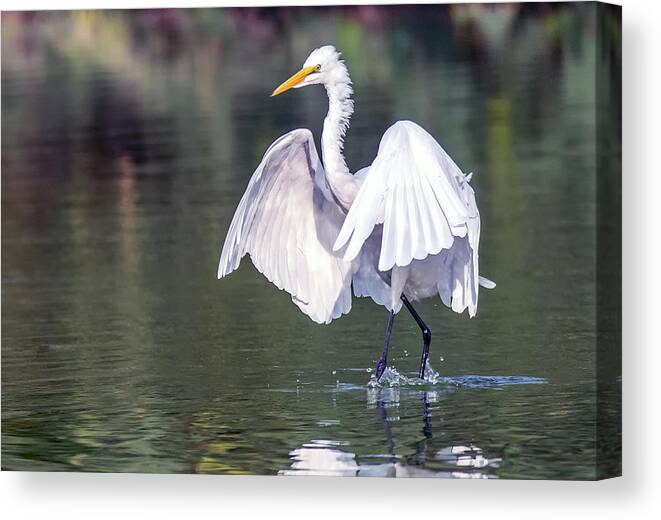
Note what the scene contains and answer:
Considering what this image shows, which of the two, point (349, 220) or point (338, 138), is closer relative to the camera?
point (349, 220)

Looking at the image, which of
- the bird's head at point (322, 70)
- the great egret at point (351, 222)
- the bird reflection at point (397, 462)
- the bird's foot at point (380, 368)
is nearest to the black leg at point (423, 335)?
the great egret at point (351, 222)

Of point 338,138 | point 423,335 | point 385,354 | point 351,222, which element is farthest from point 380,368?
point 338,138

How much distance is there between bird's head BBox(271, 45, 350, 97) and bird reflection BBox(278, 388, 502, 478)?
156 cm

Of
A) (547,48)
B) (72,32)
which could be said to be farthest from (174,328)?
(547,48)

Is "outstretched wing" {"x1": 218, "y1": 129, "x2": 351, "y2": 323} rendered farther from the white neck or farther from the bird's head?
the bird's head

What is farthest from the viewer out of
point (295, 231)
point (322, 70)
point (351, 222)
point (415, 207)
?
point (295, 231)

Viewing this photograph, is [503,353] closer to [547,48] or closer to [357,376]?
[357,376]

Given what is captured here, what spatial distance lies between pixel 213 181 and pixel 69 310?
89 centimetres

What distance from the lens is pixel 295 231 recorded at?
10.9 meters

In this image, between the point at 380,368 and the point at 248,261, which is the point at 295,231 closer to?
the point at 248,261

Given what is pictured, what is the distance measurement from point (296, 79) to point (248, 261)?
0.89m

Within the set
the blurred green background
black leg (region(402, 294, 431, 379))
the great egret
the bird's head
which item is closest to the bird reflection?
the blurred green background

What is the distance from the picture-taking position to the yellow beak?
1064 cm

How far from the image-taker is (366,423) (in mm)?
10312
